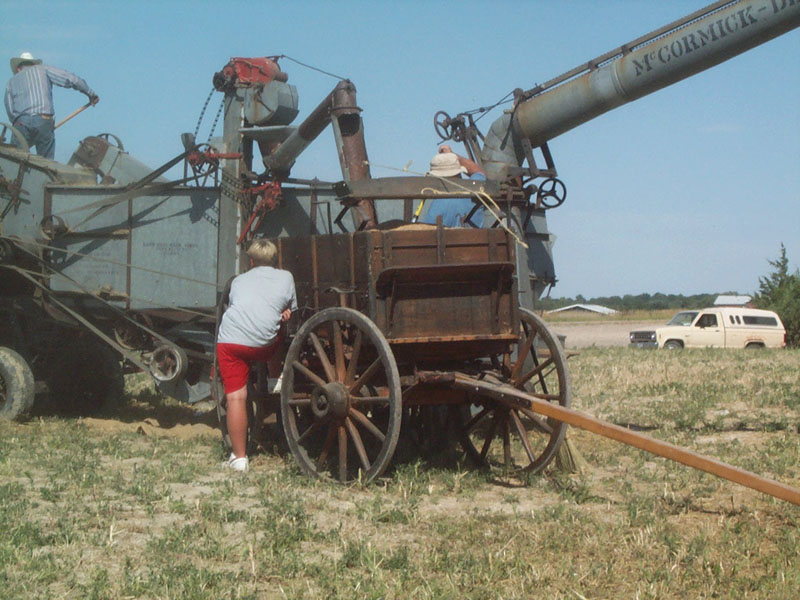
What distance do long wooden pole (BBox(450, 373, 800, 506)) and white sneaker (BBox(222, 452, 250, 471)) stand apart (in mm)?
1810

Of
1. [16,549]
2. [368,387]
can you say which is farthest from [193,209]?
[16,549]

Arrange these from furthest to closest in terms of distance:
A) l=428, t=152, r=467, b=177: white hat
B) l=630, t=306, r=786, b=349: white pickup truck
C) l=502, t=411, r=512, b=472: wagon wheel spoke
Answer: l=630, t=306, r=786, b=349: white pickup truck, l=428, t=152, r=467, b=177: white hat, l=502, t=411, r=512, b=472: wagon wheel spoke

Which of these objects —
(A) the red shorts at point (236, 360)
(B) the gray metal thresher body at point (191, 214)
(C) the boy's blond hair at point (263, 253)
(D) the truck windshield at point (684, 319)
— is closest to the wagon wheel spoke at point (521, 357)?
(A) the red shorts at point (236, 360)

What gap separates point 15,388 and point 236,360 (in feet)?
11.9

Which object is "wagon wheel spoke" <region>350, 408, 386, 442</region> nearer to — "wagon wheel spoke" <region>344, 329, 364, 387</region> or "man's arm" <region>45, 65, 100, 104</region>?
"wagon wheel spoke" <region>344, 329, 364, 387</region>

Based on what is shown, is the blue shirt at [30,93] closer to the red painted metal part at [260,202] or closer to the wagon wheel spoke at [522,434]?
the red painted metal part at [260,202]

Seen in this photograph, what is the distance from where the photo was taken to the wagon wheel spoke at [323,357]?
6555 millimetres

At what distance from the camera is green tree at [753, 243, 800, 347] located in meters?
31.3

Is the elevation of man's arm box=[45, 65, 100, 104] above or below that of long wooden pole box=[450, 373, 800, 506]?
above

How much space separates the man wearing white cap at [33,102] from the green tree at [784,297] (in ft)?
83.8

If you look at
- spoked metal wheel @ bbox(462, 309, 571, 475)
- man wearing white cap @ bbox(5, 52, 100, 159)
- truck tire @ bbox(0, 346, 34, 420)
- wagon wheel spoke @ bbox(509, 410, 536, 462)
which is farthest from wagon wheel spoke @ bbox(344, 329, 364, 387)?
man wearing white cap @ bbox(5, 52, 100, 159)

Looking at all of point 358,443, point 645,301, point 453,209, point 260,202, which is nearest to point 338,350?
point 358,443

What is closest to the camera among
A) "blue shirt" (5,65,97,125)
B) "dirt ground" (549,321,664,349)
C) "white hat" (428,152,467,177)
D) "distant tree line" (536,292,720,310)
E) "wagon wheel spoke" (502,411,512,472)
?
"wagon wheel spoke" (502,411,512,472)

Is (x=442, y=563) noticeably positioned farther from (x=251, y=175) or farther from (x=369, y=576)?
(x=251, y=175)
